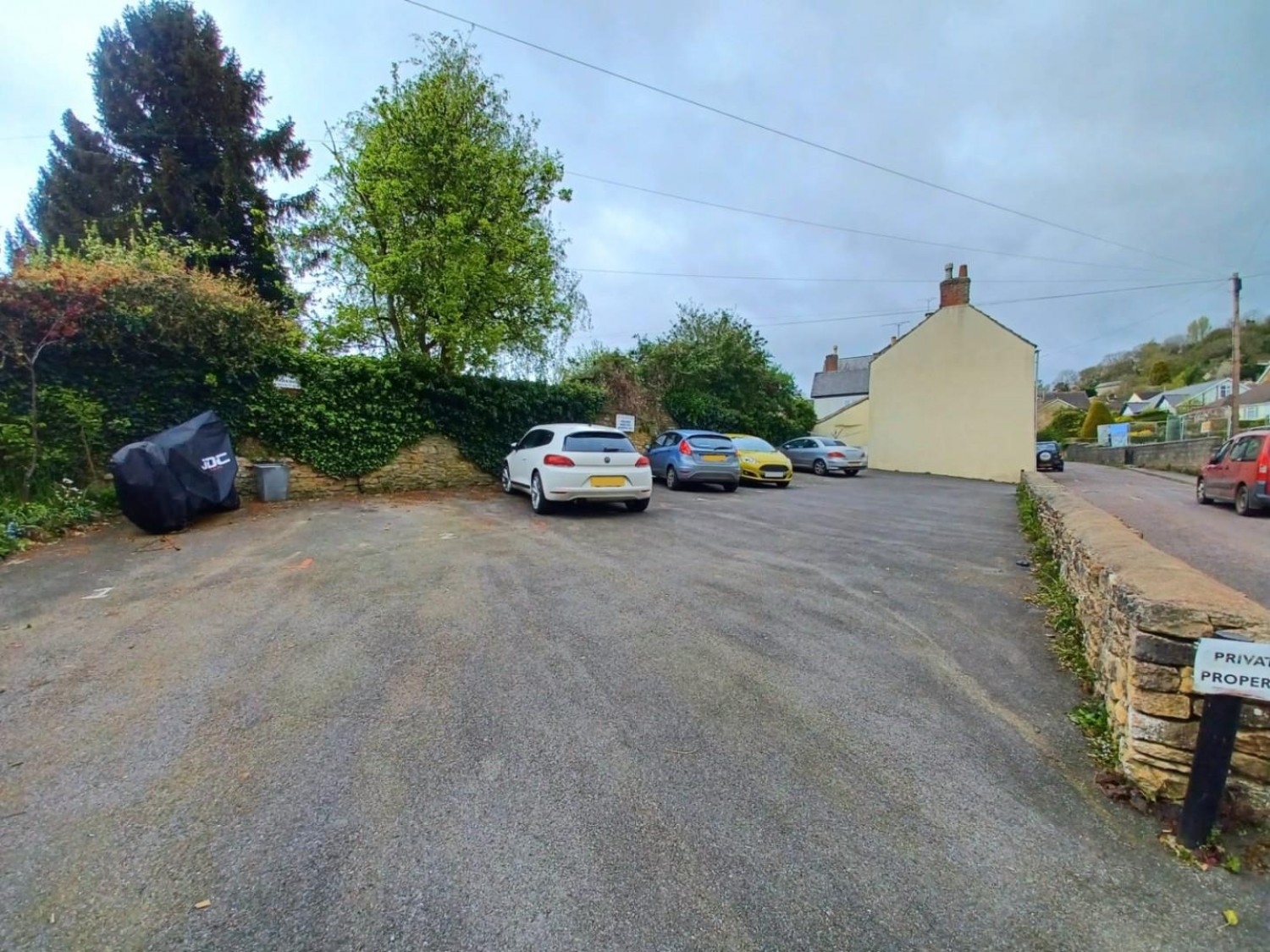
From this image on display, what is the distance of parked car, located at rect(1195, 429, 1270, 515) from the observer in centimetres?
1009

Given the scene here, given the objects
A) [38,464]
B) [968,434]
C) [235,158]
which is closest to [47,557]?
[38,464]

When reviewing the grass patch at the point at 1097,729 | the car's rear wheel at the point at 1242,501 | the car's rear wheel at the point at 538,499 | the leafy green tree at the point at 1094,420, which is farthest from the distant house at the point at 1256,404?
the grass patch at the point at 1097,729

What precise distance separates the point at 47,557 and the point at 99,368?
355 centimetres

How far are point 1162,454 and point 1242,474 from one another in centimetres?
1963

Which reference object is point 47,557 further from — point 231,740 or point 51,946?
point 51,946

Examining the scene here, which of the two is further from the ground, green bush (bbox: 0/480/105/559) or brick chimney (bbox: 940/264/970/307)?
brick chimney (bbox: 940/264/970/307)

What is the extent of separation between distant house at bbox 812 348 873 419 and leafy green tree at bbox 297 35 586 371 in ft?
121

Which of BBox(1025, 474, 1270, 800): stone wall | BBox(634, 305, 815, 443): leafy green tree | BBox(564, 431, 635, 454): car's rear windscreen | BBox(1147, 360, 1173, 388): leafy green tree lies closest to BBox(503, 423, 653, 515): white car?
BBox(564, 431, 635, 454): car's rear windscreen

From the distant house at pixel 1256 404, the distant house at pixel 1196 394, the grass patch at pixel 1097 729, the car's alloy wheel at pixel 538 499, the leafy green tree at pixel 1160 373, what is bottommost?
the grass patch at pixel 1097 729

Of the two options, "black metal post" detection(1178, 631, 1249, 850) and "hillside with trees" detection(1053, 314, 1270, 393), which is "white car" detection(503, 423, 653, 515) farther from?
"hillside with trees" detection(1053, 314, 1270, 393)

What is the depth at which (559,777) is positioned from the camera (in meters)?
2.49

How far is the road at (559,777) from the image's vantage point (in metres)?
1.81

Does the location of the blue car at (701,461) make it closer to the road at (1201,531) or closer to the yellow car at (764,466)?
the yellow car at (764,466)

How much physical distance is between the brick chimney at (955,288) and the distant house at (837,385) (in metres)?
24.3
